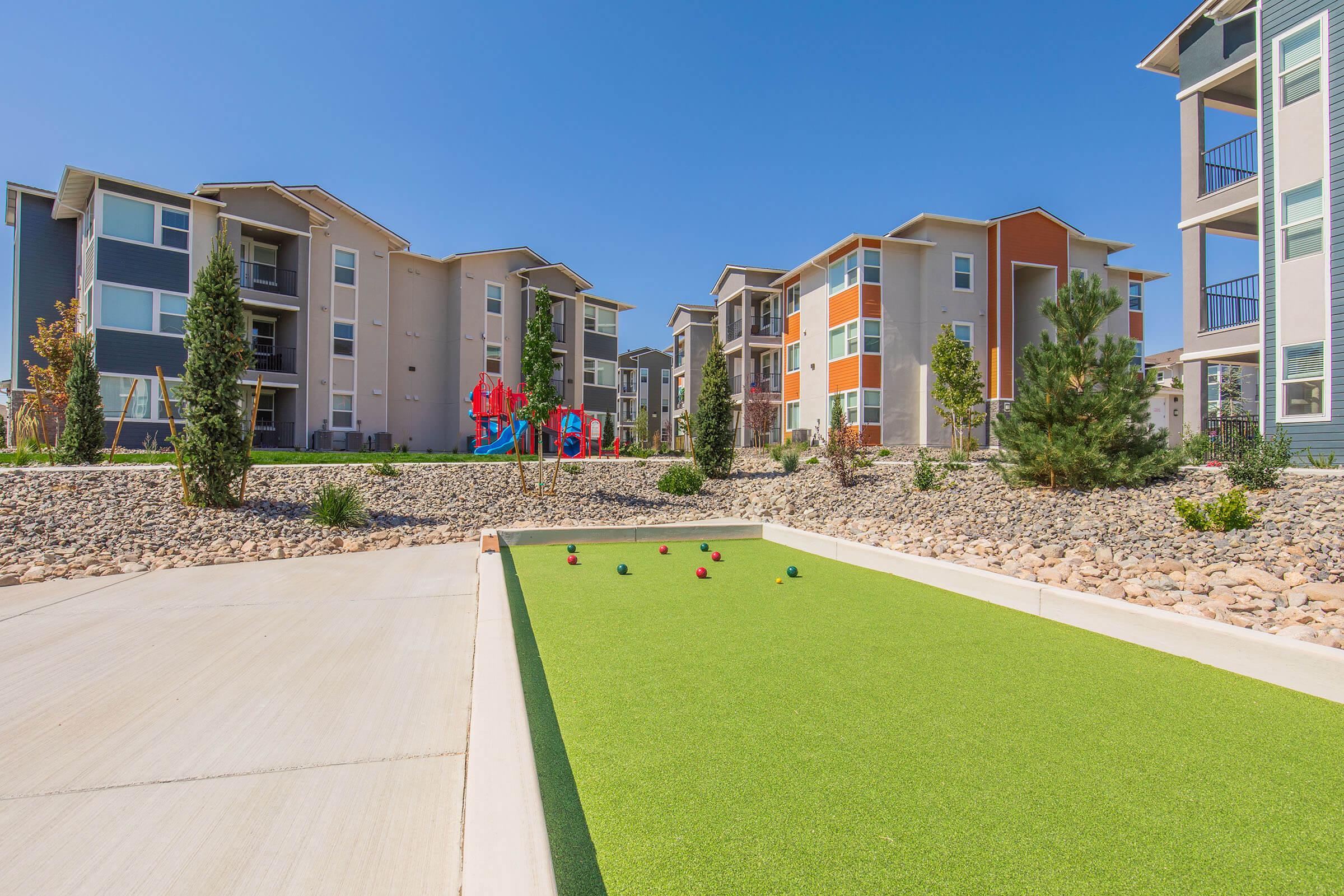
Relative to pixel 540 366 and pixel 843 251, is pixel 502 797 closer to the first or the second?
pixel 540 366

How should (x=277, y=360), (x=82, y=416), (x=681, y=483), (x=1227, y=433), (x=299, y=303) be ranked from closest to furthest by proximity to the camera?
(x=82, y=416)
(x=681, y=483)
(x=1227, y=433)
(x=299, y=303)
(x=277, y=360)

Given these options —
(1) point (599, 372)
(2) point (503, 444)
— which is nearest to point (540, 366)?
(2) point (503, 444)

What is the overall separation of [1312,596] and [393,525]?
1047 centimetres

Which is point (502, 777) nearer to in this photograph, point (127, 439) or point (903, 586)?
point (903, 586)

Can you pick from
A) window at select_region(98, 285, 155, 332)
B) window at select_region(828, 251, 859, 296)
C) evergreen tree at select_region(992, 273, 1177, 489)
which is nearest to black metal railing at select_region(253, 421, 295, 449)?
window at select_region(98, 285, 155, 332)

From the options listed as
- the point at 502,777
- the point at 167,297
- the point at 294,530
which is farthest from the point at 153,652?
the point at 167,297

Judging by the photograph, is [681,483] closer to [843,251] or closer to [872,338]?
[872,338]

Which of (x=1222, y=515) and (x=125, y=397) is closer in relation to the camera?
(x=1222, y=515)

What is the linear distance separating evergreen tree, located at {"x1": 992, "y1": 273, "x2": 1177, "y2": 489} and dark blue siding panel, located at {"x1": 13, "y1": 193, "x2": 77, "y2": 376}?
27266mm

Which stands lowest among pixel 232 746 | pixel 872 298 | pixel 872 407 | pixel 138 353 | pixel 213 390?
pixel 232 746

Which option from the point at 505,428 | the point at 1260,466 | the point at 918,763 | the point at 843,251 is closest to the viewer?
the point at 918,763

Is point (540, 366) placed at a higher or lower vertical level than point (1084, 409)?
higher

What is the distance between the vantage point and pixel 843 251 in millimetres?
24688

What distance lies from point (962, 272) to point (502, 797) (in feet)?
85.7
